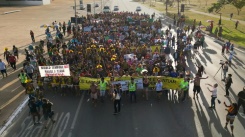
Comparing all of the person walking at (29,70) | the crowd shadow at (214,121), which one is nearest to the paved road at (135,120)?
the crowd shadow at (214,121)

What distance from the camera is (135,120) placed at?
13461 mm

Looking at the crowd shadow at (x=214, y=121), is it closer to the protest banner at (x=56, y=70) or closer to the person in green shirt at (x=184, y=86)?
the person in green shirt at (x=184, y=86)

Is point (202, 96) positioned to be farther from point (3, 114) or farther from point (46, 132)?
point (3, 114)

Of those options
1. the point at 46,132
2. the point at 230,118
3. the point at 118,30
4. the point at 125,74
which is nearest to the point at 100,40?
the point at 118,30

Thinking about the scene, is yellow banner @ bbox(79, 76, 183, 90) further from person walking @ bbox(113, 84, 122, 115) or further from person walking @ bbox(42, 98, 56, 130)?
person walking @ bbox(42, 98, 56, 130)

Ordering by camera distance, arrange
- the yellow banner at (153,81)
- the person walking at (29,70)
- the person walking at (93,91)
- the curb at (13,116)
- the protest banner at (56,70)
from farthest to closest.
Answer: the person walking at (29,70), the yellow banner at (153,81), the protest banner at (56,70), the person walking at (93,91), the curb at (13,116)

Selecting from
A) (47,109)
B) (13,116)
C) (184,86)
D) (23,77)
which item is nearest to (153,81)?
(184,86)

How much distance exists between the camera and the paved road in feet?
40.4

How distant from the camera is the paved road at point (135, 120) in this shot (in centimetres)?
1231

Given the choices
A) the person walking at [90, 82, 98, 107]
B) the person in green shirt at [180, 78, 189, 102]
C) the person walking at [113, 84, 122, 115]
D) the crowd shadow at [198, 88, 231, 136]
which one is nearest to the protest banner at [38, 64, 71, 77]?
the person walking at [90, 82, 98, 107]

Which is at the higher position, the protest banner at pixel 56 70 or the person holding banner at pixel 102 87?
the protest banner at pixel 56 70

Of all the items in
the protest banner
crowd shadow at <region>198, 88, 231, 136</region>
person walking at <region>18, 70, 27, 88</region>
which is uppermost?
the protest banner

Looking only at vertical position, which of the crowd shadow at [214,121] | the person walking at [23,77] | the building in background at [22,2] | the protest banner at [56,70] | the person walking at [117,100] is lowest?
the crowd shadow at [214,121]

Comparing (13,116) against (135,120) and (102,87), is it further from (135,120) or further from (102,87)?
(135,120)
